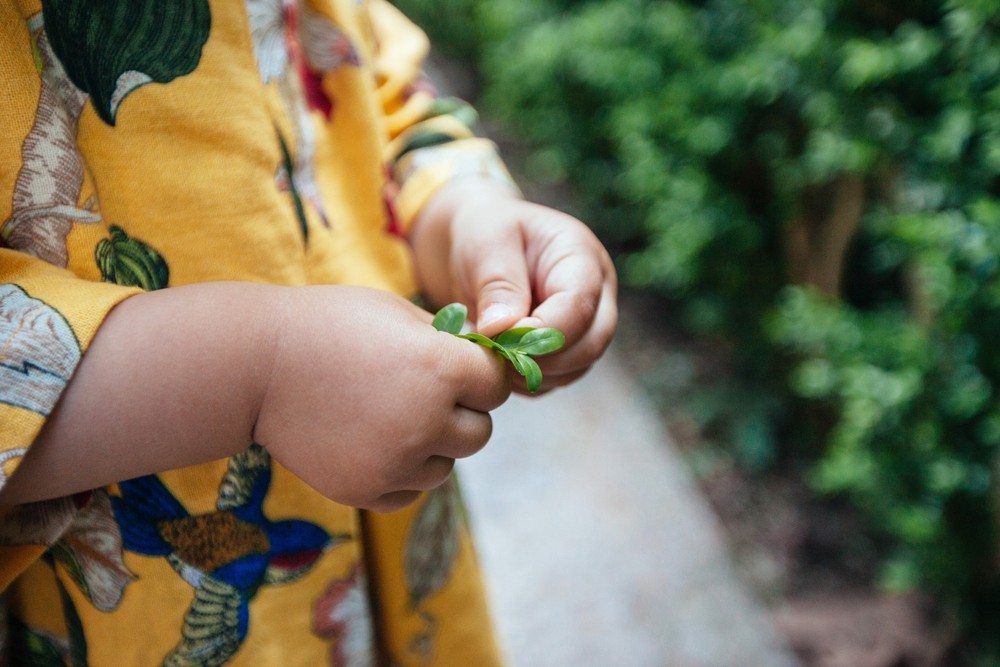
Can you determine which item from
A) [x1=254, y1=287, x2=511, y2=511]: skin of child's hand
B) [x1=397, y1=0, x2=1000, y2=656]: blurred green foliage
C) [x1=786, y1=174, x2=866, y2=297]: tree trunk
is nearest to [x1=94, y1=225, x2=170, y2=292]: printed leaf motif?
[x1=254, y1=287, x2=511, y2=511]: skin of child's hand

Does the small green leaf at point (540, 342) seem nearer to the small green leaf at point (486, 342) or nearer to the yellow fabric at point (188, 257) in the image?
the small green leaf at point (486, 342)

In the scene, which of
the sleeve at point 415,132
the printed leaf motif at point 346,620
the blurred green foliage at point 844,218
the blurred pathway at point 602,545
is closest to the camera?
the printed leaf motif at point 346,620

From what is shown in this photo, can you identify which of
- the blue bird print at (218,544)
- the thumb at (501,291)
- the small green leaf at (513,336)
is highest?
the small green leaf at (513,336)

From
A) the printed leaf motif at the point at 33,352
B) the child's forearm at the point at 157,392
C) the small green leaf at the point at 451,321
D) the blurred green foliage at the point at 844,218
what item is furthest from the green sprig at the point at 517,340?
the blurred green foliage at the point at 844,218

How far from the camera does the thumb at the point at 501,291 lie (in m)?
0.64

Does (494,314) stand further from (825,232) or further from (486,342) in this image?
(825,232)

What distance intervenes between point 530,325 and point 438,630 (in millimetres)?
400

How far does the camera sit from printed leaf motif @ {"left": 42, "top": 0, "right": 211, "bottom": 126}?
1.81 ft

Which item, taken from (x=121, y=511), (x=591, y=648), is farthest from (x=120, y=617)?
(x=591, y=648)

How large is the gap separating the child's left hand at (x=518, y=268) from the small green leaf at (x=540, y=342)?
3cm

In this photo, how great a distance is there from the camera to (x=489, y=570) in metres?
1.75

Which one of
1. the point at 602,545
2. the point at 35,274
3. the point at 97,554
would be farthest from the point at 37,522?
the point at 602,545

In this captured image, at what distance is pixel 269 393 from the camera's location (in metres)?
0.54

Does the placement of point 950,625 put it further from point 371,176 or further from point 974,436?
point 371,176
